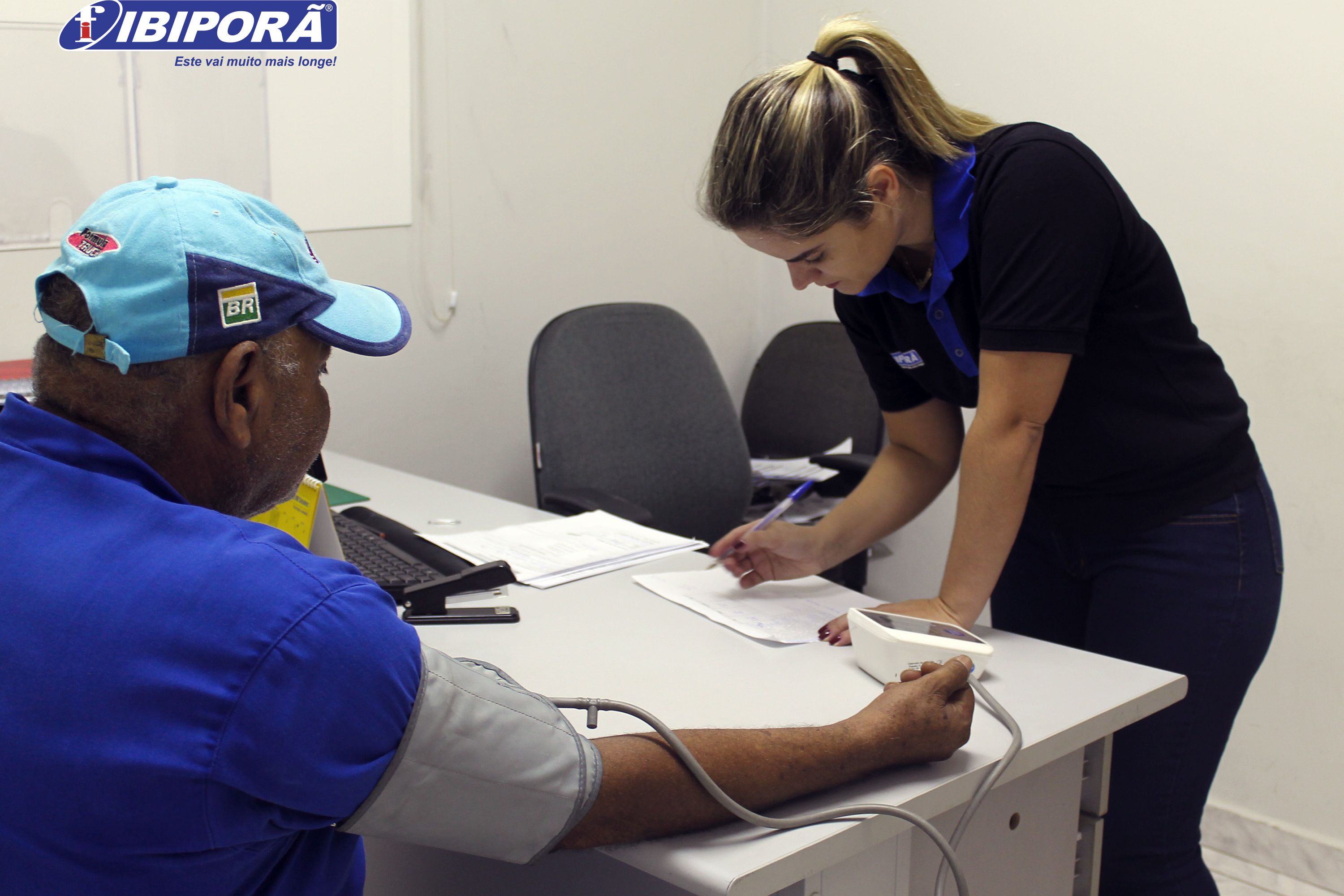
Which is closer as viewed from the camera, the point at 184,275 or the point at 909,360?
the point at 184,275

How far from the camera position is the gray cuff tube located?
0.69m

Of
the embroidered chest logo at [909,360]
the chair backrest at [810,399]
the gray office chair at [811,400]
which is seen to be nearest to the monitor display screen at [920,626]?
the embroidered chest logo at [909,360]

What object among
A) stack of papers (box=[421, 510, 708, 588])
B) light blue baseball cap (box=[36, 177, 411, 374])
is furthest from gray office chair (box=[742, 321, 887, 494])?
light blue baseball cap (box=[36, 177, 411, 374])

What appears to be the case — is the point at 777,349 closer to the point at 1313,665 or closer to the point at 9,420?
the point at 1313,665

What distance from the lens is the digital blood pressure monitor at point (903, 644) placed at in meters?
1.09

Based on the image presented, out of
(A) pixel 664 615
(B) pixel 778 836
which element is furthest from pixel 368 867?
(B) pixel 778 836

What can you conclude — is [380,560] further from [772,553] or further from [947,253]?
[947,253]

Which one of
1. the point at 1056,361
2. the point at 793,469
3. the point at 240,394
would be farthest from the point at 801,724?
Answer: the point at 793,469

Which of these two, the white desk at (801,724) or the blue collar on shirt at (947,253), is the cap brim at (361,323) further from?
the blue collar on shirt at (947,253)

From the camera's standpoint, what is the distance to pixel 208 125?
6.90 feet

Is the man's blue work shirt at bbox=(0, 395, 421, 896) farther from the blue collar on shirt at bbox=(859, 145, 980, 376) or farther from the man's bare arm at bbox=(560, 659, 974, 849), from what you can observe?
the blue collar on shirt at bbox=(859, 145, 980, 376)

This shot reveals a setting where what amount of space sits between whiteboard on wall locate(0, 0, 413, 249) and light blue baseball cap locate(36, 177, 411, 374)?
144 centimetres

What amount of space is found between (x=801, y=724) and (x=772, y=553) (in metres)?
0.44

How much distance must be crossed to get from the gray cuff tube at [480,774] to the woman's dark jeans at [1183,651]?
81 centimetres
